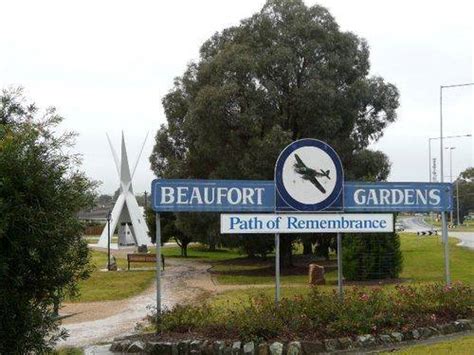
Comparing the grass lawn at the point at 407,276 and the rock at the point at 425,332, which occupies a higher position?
the rock at the point at 425,332

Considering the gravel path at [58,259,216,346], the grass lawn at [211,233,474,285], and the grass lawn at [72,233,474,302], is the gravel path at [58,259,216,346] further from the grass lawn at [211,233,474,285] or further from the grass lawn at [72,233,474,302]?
the grass lawn at [211,233,474,285]

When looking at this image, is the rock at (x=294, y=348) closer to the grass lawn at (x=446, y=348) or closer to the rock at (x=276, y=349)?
the rock at (x=276, y=349)

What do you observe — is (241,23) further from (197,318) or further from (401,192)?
(197,318)

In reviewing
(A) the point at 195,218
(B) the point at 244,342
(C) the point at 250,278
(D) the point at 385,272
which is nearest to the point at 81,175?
(B) the point at 244,342

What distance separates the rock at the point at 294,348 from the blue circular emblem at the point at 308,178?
2981 mm

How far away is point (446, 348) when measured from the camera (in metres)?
8.55

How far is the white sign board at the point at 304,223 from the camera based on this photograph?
10789mm

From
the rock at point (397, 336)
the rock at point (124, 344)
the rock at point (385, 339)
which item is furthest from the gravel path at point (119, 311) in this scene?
the rock at point (397, 336)

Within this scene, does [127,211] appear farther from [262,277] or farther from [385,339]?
[385,339]

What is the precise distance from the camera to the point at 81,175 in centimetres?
700

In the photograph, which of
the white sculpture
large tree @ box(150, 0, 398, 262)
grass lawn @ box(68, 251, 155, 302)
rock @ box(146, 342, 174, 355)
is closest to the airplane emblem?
rock @ box(146, 342, 174, 355)

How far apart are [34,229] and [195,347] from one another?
149 inches

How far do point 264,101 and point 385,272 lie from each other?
9742 mm

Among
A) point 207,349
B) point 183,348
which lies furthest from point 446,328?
point 183,348
